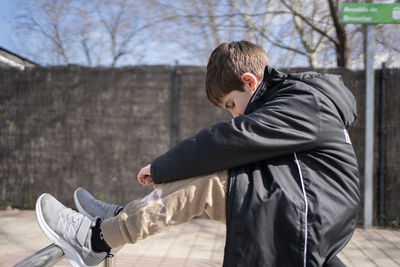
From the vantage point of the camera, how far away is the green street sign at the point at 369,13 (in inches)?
175

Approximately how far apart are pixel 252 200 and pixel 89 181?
14.2 feet

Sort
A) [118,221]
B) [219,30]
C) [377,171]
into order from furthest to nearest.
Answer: [219,30] < [377,171] < [118,221]

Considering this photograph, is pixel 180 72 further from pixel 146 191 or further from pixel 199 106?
pixel 146 191

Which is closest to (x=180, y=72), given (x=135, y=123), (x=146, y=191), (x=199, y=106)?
(x=199, y=106)

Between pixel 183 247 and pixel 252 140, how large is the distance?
2867 mm

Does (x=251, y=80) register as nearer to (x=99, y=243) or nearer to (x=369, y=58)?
(x=99, y=243)

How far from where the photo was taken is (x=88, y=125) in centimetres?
520

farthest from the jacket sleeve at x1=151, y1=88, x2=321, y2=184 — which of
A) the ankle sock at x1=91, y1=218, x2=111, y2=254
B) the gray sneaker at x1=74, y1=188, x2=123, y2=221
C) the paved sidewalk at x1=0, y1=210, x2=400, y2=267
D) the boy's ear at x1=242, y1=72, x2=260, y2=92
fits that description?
the paved sidewalk at x1=0, y1=210, x2=400, y2=267

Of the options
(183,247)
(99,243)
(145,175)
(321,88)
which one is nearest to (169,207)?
(145,175)

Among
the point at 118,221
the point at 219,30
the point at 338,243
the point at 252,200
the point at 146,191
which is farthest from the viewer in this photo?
the point at 219,30

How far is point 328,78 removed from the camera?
4.95 feet

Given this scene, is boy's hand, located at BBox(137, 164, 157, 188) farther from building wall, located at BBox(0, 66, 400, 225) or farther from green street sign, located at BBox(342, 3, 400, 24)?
green street sign, located at BBox(342, 3, 400, 24)

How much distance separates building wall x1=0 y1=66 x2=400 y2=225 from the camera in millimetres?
5094

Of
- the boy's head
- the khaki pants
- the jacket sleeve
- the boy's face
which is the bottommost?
the khaki pants
